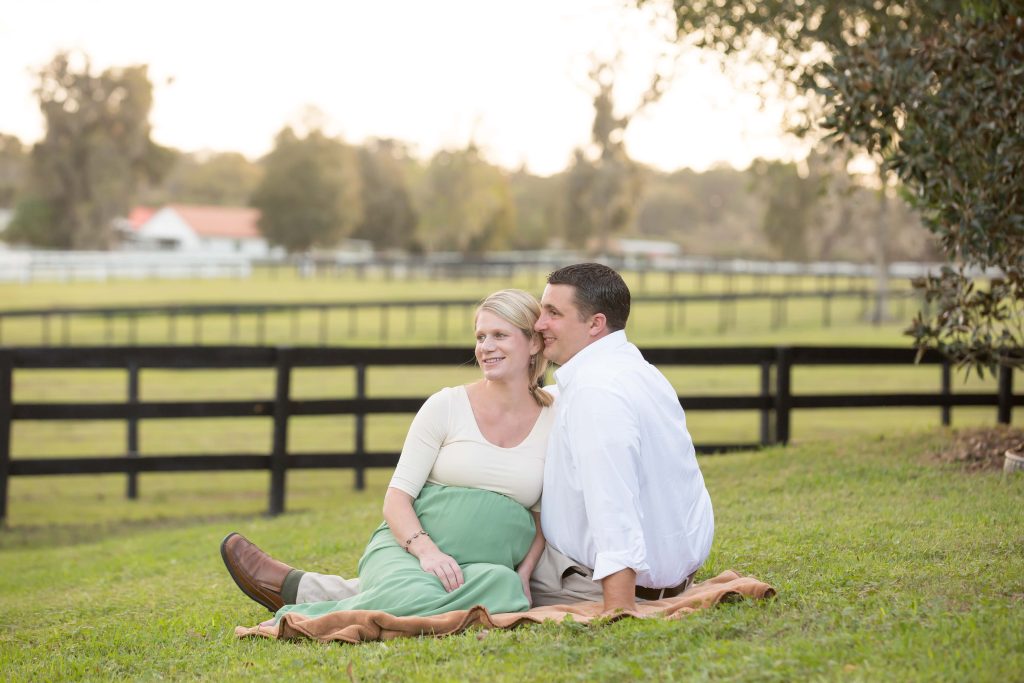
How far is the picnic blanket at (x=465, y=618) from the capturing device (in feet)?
13.7

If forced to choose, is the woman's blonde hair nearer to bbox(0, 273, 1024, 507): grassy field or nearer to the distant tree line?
bbox(0, 273, 1024, 507): grassy field

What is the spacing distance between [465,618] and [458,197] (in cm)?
7064

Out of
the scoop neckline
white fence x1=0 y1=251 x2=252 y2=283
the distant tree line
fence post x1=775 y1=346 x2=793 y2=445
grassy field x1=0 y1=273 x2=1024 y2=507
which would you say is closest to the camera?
the scoop neckline

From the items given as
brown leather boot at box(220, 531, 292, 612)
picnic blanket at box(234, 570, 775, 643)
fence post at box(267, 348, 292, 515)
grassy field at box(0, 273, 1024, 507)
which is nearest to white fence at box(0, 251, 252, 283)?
grassy field at box(0, 273, 1024, 507)

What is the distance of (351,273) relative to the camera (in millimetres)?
59375

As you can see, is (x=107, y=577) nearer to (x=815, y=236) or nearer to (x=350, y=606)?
(x=350, y=606)

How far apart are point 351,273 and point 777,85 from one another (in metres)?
49.0

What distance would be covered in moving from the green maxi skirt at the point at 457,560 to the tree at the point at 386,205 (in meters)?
78.8

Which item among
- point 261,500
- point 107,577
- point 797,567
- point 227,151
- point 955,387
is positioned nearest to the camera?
point 797,567

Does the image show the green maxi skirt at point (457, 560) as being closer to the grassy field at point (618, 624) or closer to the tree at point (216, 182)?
the grassy field at point (618, 624)

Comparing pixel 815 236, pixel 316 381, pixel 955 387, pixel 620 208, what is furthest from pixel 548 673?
pixel 815 236

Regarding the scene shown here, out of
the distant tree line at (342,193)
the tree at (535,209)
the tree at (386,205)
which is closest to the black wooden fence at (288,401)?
the distant tree line at (342,193)

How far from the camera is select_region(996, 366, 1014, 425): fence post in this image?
31.6ft

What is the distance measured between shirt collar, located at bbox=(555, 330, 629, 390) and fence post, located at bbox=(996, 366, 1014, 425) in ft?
20.9
